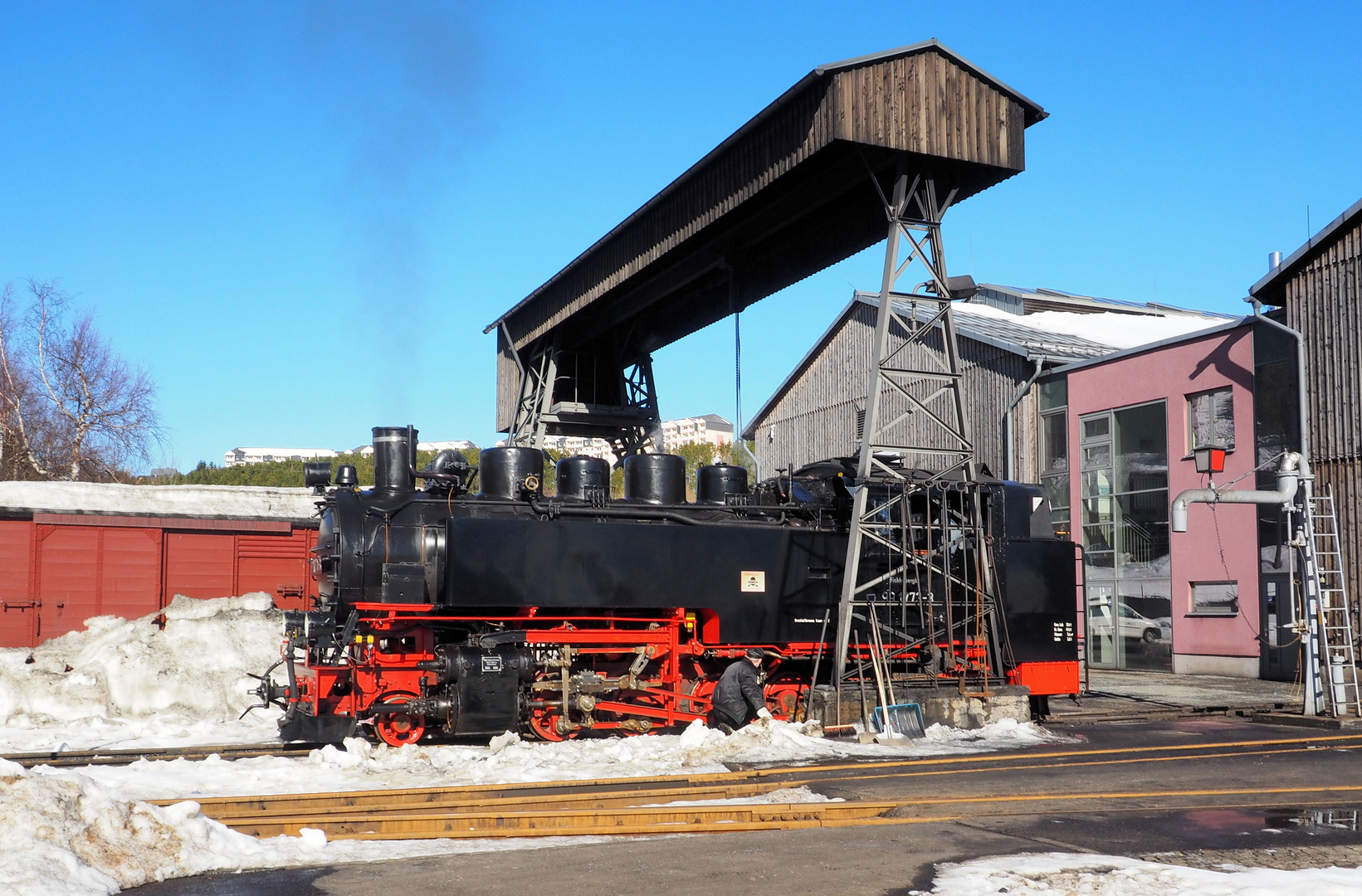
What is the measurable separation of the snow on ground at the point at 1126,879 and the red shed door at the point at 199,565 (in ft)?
56.8

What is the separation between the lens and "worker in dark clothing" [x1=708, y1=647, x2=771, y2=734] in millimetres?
12656

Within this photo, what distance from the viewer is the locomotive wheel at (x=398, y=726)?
12.1 m

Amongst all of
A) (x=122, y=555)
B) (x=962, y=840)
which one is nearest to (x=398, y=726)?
(x=962, y=840)

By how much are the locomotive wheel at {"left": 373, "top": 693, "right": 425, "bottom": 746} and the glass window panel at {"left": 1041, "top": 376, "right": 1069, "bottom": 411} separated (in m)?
17.5

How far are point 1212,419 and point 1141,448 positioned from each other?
1836 mm

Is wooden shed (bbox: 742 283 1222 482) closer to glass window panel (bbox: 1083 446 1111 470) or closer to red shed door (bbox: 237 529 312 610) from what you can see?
glass window panel (bbox: 1083 446 1111 470)

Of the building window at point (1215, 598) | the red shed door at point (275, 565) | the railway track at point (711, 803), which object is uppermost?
the red shed door at point (275, 565)

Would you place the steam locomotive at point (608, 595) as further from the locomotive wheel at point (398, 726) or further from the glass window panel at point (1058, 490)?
the glass window panel at point (1058, 490)

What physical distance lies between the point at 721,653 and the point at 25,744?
833 centimetres

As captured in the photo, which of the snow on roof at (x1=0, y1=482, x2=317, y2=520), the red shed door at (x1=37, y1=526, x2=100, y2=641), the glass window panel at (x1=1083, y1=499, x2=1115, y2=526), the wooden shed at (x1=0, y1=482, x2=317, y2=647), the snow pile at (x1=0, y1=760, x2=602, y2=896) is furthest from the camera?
the glass window panel at (x1=1083, y1=499, x2=1115, y2=526)

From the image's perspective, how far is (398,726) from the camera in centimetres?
1217

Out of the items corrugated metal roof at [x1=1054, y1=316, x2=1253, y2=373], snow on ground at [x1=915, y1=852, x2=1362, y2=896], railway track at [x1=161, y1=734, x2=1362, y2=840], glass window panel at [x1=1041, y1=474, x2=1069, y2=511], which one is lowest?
railway track at [x1=161, y1=734, x2=1362, y2=840]

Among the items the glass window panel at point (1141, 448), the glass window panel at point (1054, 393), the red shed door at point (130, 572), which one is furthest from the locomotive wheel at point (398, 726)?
the glass window panel at point (1054, 393)

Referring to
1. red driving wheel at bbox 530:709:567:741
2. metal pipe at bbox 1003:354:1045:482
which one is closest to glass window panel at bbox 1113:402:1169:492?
metal pipe at bbox 1003:354:1045:482
